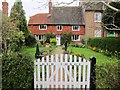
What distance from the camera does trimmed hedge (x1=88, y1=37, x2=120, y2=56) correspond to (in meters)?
7.52

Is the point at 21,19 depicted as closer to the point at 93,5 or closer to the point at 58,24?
the point at 58,24

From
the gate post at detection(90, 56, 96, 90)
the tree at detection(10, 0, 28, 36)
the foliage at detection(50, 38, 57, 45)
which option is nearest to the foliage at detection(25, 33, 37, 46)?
the tree at detection(10, 0, 28, 36)

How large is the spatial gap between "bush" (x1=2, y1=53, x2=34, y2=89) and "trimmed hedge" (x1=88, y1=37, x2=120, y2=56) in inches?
197

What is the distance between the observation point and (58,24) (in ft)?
29.8

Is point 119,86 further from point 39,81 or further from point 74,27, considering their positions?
point 74,27

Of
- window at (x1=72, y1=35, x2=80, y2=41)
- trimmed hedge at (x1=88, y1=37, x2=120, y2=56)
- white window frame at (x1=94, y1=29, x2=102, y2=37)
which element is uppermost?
white window frame at (x1=94, y1=29, x2=102, y2=37)

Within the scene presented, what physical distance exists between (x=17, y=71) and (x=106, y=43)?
5.45 meters

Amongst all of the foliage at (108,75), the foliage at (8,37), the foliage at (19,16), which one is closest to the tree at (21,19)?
the foliage at (19,16)

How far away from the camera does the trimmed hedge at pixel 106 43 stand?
7516 mm

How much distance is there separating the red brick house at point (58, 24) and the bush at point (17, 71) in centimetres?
531

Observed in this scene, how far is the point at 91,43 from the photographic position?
841 centimetres

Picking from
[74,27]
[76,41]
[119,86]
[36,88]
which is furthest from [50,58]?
[74,27]

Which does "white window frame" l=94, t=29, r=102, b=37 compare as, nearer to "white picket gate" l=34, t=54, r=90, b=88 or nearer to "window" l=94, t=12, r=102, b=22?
"window" l=94, t=12, r=102, b=22

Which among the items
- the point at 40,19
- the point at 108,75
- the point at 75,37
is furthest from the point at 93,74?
the point at 40,19
